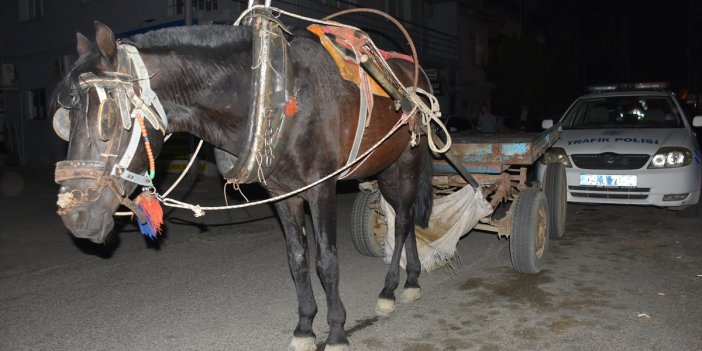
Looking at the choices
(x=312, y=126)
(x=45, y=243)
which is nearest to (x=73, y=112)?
(x=312, y=126)

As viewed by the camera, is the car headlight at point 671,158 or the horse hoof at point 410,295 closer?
the horse hoof at point 410,295

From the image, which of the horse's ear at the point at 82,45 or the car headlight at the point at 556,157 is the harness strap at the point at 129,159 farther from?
the car headlight at the point at 556,157

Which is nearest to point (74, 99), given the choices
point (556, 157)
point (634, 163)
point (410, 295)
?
point (410, 295)

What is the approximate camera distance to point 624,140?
7215 millimetres

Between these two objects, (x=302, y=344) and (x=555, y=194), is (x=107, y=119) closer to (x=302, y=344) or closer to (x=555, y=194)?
(x=302, y=344)

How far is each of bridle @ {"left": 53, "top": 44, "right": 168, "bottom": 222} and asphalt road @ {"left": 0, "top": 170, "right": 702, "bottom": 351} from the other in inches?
64.2

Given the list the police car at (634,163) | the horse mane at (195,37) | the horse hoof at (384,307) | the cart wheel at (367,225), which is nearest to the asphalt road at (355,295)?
the horse hoof at (384,307)

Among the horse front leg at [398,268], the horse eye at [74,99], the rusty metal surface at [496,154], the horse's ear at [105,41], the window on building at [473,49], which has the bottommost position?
the horse front leg at [398,268]

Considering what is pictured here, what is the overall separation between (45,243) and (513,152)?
239 inches

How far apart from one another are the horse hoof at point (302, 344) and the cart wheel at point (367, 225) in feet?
7.79

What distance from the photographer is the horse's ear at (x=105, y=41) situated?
2.40 meters

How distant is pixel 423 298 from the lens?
4.69 meters

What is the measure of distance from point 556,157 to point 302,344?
5.19 metres

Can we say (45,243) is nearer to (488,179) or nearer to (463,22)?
(488,179)
